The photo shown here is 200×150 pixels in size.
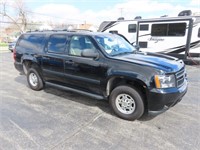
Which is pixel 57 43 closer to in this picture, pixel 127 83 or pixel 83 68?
→ pixel 83 68

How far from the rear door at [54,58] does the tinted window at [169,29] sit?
6.98 metres

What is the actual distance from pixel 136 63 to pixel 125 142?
1408 mm

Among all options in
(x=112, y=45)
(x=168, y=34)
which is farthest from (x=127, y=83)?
(x=168, y=34)

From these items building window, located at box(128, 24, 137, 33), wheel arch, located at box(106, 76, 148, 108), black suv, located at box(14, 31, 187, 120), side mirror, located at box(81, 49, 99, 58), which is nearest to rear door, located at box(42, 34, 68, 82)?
black suv, located at box(14, 31, 187, 120)

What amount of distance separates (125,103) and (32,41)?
3.44m

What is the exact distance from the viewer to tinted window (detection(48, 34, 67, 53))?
14.4 feet

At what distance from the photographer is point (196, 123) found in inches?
134

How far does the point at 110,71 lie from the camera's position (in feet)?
11.6

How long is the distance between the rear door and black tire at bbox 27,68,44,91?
405mm


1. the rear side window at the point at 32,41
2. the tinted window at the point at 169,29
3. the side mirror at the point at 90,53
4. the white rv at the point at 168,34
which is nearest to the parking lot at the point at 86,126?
the side mirror at the point at 90,53

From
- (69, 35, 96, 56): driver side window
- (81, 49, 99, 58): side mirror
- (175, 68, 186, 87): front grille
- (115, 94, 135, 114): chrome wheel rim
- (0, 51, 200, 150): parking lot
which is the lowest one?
(0, 51, 200, 150): parking lot

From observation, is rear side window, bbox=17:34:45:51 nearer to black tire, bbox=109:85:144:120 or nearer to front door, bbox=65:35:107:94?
front door, bbox=65:35:107:94

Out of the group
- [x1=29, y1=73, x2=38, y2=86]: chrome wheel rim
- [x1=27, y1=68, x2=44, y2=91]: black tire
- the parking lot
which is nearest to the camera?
the parking lot

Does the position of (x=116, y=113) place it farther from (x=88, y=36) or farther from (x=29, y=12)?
(x=29, y=12)
